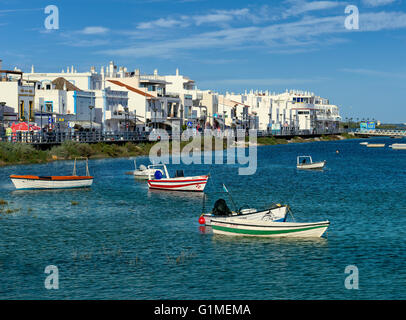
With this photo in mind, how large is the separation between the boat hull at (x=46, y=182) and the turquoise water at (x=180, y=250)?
82cm

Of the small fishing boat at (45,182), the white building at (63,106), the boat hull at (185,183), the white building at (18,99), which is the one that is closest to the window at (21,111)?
the white building at (18,99)

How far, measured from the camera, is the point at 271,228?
32.0 m

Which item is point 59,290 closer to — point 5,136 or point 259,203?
point 259,203

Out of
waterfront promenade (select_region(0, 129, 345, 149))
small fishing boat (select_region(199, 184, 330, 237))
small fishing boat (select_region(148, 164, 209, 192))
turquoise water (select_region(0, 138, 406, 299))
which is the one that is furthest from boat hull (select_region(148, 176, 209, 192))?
waterfront promenade (select_region(0, 129, 345, 149))

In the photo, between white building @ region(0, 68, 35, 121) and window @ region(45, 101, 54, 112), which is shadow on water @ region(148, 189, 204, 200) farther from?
window @ region(45, 101, 54, 112)

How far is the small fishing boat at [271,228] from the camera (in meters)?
31.8

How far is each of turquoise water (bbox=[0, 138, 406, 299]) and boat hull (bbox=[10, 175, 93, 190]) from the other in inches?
32.3

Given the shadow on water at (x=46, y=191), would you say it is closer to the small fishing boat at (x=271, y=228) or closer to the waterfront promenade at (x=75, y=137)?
the small fishing boat at (x=271, y=228)

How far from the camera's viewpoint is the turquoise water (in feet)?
79.4

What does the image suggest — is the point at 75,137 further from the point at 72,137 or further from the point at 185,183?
the point at 185,183

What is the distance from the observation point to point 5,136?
80938mm

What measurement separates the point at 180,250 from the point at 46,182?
25.3m
